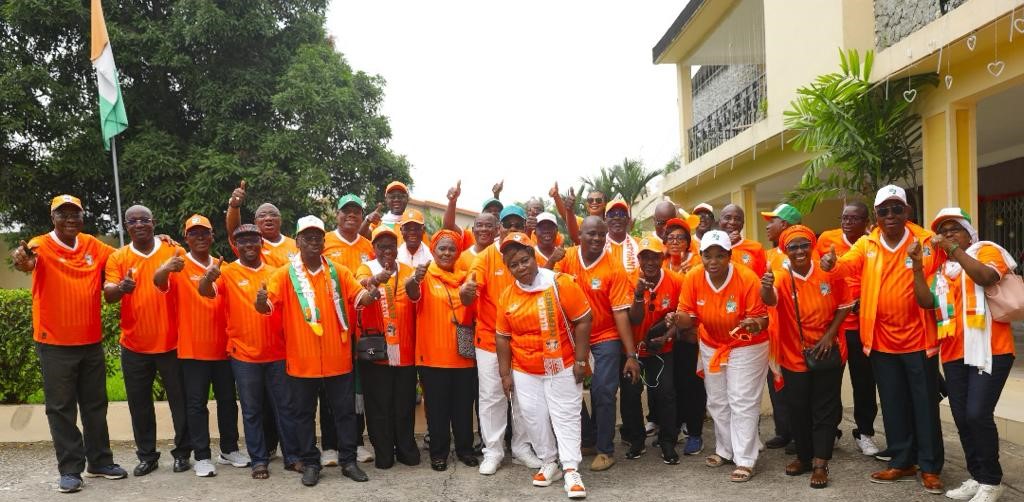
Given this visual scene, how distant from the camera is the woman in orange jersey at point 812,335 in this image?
17.7 ft

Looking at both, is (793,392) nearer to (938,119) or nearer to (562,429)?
(562,429)

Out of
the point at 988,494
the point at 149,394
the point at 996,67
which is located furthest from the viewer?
the point at 996,67

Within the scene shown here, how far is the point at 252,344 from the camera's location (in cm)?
586

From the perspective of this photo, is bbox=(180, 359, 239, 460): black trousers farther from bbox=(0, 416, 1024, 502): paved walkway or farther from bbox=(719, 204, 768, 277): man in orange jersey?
bbox=(719, 204, 768, 277): man in orange jersey

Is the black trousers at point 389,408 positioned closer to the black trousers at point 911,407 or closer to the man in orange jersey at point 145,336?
the man in orange jersey at point 145,336

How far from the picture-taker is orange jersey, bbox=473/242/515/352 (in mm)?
5855

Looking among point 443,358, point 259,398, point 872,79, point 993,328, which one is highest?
point 872,79

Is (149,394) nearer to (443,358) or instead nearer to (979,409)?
(443,358)

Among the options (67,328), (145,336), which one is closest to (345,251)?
(145,336)

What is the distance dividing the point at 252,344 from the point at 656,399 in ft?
10.9

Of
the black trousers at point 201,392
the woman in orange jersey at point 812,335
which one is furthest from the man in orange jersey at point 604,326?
the black trousers at point 201,392

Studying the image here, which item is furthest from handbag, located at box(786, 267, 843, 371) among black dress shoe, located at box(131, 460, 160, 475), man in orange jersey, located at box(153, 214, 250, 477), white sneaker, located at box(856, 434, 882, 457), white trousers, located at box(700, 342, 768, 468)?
black dress shoe, located at box(131, 460, 160, 475)

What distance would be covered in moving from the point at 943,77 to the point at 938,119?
472 mm

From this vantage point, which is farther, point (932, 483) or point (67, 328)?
point (67, 328)
